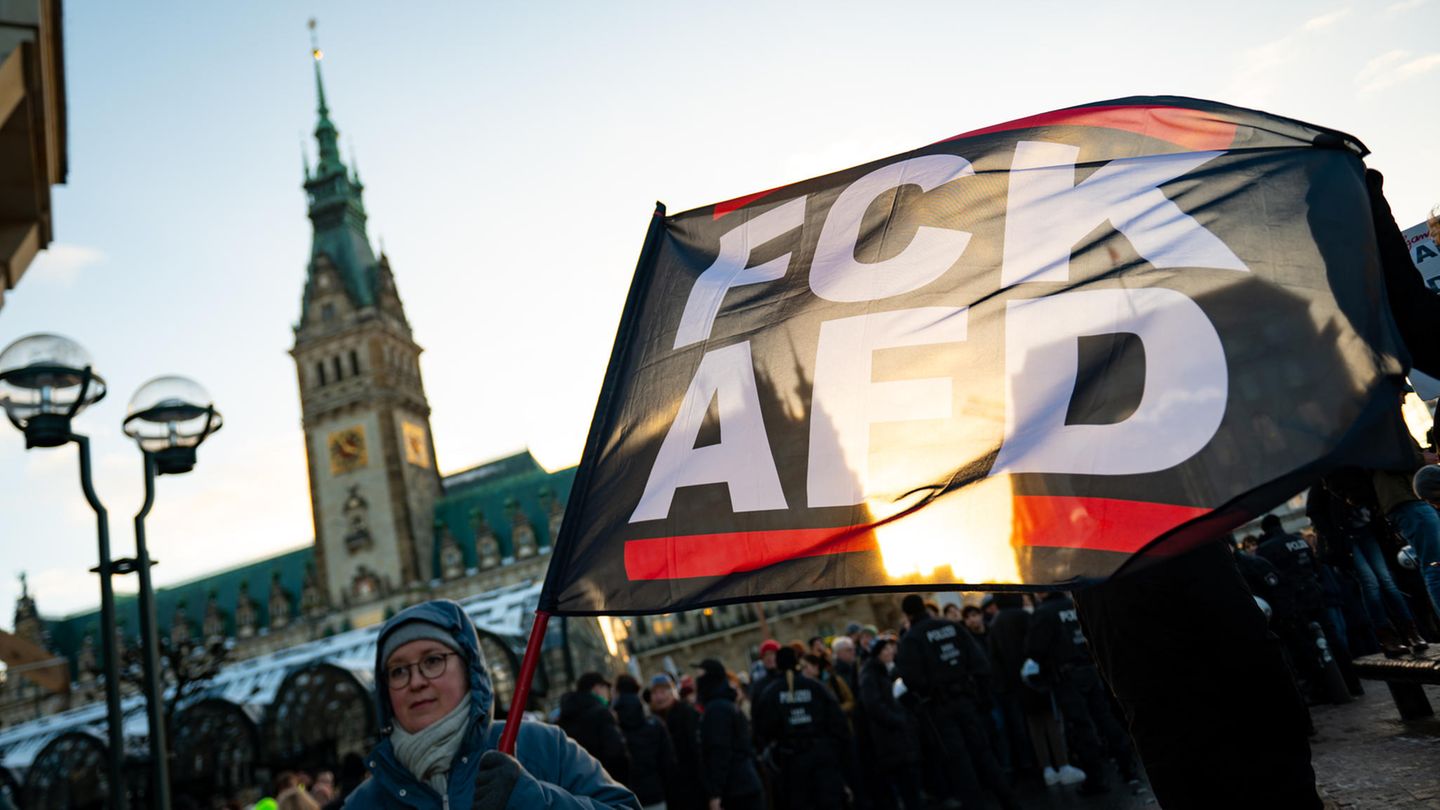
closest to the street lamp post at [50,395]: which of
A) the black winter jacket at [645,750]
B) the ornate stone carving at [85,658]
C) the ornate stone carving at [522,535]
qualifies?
the black winter jacket at [645,750]

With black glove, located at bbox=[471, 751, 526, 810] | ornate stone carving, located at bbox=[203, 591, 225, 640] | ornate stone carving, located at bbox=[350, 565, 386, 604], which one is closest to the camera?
black glove, located at bbox=[471, 751, 526, 810]

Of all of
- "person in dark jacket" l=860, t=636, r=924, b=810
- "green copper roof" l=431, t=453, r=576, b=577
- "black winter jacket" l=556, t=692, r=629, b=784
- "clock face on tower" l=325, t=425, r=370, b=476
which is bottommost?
"person in dark jacket" l=860, t=636, r=924, b=810

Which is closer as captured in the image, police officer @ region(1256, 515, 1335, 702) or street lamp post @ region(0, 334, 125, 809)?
street lamp post @ region(0, 334, 125, 809)

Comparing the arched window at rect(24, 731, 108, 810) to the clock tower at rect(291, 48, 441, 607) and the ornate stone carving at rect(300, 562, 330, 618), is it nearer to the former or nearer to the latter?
the clock tower at rect(291, 48, 441, 607)

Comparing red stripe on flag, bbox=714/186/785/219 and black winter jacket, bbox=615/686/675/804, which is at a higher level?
red stripe on flag, bbox=714/186/785/219

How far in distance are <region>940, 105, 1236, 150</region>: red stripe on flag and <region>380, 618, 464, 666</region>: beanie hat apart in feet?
7.98

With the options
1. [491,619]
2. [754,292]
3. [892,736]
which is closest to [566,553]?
[754,292]

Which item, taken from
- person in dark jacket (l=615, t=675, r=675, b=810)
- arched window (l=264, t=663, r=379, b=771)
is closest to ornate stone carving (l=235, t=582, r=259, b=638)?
arched window (l=264, t=663, r=379, b=771)

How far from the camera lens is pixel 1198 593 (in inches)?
104

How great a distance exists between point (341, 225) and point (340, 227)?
161 millimetres

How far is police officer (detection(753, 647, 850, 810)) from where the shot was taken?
809cm

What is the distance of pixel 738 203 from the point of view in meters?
3.40

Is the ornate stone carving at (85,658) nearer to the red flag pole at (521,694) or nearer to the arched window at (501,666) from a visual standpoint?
the arched window at (501,666)

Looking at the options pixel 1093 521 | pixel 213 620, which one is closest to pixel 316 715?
pixel 1093 521
